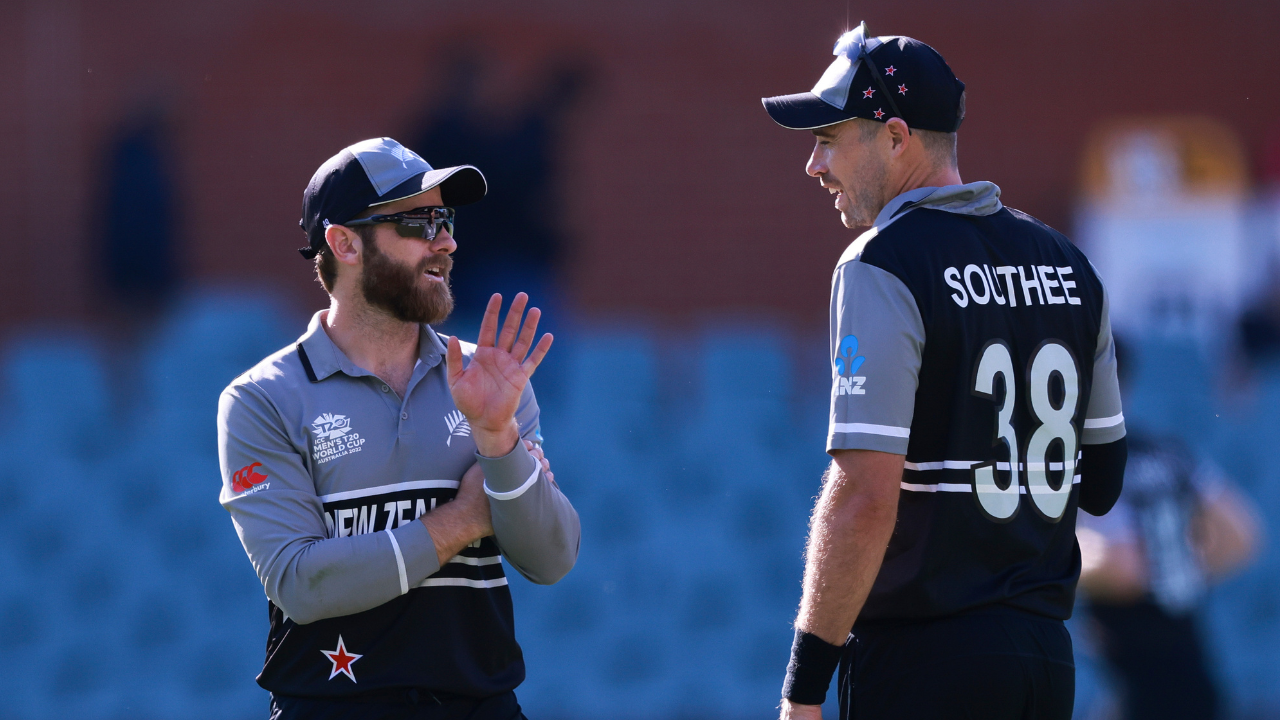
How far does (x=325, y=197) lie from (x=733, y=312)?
253cm

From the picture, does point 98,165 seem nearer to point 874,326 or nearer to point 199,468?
point 199,468

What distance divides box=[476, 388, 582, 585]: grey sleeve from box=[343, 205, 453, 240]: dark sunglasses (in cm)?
49

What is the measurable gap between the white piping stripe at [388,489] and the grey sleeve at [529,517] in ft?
0.41

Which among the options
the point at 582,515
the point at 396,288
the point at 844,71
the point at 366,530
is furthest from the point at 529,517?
the point at 582,515

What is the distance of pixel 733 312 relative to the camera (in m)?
4.48

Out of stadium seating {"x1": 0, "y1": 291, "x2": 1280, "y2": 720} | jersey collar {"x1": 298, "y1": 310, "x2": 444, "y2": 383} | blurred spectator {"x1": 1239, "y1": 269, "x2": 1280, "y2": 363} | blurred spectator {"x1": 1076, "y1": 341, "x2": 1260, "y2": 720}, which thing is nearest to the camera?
jersey collar {"x1": 298, "y1": 310, "x2": 444, "y2": 383}

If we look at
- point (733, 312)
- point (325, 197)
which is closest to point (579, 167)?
point (733, 312)

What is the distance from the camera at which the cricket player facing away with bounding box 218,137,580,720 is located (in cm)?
192

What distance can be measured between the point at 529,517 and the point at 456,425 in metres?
0.25

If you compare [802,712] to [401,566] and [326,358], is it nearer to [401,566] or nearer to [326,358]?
[401,566]

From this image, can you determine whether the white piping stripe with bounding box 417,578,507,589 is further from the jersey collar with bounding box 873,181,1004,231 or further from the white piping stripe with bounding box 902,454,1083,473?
the jersey collar with bounding box 873,181,1004,231

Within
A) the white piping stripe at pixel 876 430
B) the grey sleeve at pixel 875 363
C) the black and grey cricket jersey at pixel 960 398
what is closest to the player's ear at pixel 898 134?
the black and grey cricket jersey at pixel 960 398

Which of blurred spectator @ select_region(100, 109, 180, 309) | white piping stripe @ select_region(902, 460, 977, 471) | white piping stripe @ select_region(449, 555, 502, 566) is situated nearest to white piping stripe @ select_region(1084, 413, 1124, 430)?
white piping stripe @ select_region(902, 460, 977, 471)

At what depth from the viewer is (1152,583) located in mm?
3711
